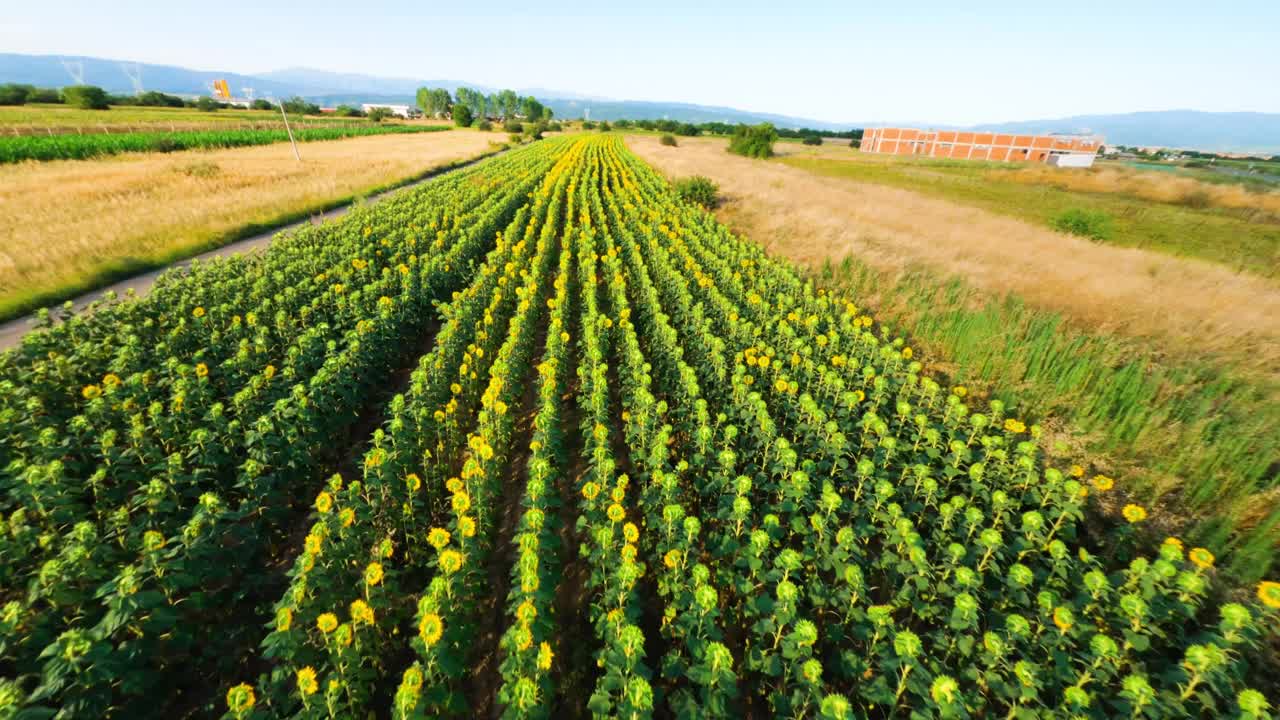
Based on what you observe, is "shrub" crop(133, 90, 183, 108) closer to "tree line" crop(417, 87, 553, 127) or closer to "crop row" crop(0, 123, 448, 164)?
"tree line" crop(417, 87, 553, 127)

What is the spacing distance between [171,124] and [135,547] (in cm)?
7325

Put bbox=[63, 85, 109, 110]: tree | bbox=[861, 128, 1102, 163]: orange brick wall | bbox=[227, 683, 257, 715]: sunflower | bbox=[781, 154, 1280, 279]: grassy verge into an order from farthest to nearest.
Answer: bbox=[861, 128, 1102, 163]: orange brick wall < bbox=[63, 85, 109, 110]: tree < bbox=[781, 154, 1280, 279]: grassy verge < bbox=[227, 683, 257, 715]: sunflower

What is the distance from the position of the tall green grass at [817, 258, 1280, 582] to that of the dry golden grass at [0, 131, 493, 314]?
19557 millimetres

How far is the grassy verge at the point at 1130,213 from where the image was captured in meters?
18.6

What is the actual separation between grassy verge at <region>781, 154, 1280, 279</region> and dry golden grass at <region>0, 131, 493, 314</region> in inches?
1346

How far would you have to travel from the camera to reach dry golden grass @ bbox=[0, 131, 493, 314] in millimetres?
11344

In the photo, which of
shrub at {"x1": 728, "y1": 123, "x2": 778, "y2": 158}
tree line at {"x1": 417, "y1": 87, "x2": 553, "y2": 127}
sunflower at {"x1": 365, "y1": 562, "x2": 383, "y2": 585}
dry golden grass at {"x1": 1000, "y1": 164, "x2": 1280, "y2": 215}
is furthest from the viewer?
tree line at {"x1": 417, "y1": 87, "x2": 553, "y2": 127}

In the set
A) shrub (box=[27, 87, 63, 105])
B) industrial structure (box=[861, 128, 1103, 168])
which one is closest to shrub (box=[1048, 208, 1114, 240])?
industrial structure (box=[861, 128, 1103, 168])

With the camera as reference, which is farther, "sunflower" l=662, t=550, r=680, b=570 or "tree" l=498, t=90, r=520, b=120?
"tree" l=498, t=90, r=520, b=120

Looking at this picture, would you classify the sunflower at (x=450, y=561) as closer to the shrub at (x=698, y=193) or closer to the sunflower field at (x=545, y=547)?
the sunflower field at (x=545, y=547)

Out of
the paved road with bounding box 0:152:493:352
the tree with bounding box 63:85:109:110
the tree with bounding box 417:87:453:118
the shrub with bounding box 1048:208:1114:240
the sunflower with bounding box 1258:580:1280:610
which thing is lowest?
the paved road with bounding box 0:152:493:352

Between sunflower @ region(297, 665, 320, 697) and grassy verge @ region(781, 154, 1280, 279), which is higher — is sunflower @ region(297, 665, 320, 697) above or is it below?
below

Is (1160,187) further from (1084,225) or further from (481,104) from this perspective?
(481,104)

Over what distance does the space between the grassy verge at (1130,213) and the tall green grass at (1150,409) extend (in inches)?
550
